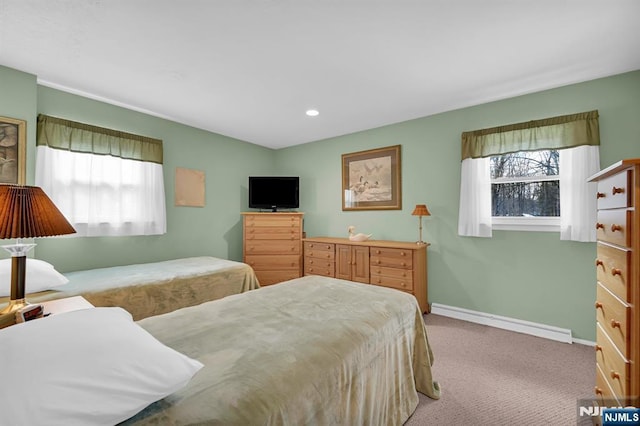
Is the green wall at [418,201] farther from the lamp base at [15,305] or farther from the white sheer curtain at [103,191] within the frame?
the lamp base at [15,305]

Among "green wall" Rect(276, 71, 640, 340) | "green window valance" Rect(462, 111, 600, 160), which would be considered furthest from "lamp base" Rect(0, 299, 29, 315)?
"green window valance" Rect(462, 111, 600, 160)

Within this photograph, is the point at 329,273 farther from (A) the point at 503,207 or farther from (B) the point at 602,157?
(B) the point at 602,157

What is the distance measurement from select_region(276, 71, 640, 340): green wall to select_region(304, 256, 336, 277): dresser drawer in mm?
673

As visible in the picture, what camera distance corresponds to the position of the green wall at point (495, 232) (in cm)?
259

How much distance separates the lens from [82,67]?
95.8 inches

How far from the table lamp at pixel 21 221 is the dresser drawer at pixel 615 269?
2.71 meters

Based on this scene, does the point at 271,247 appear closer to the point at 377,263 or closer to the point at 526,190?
the point at 377,263

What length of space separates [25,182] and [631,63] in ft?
18.7

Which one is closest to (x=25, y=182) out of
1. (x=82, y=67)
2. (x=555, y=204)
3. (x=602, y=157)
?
(x=82, y=67)

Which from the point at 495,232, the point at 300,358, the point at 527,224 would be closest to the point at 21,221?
the point at 300,358

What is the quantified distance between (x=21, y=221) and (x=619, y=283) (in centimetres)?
287

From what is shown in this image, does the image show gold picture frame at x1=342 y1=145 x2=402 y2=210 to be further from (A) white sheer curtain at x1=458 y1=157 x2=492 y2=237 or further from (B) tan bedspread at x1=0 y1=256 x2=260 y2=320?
(B) tan bedspread at x1=0 y1=256 x2=260 y2=320

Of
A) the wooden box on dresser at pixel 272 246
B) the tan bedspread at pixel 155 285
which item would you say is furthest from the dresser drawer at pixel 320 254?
the tan bedspread at pixel 155 285

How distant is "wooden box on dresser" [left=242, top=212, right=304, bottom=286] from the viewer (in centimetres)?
432
